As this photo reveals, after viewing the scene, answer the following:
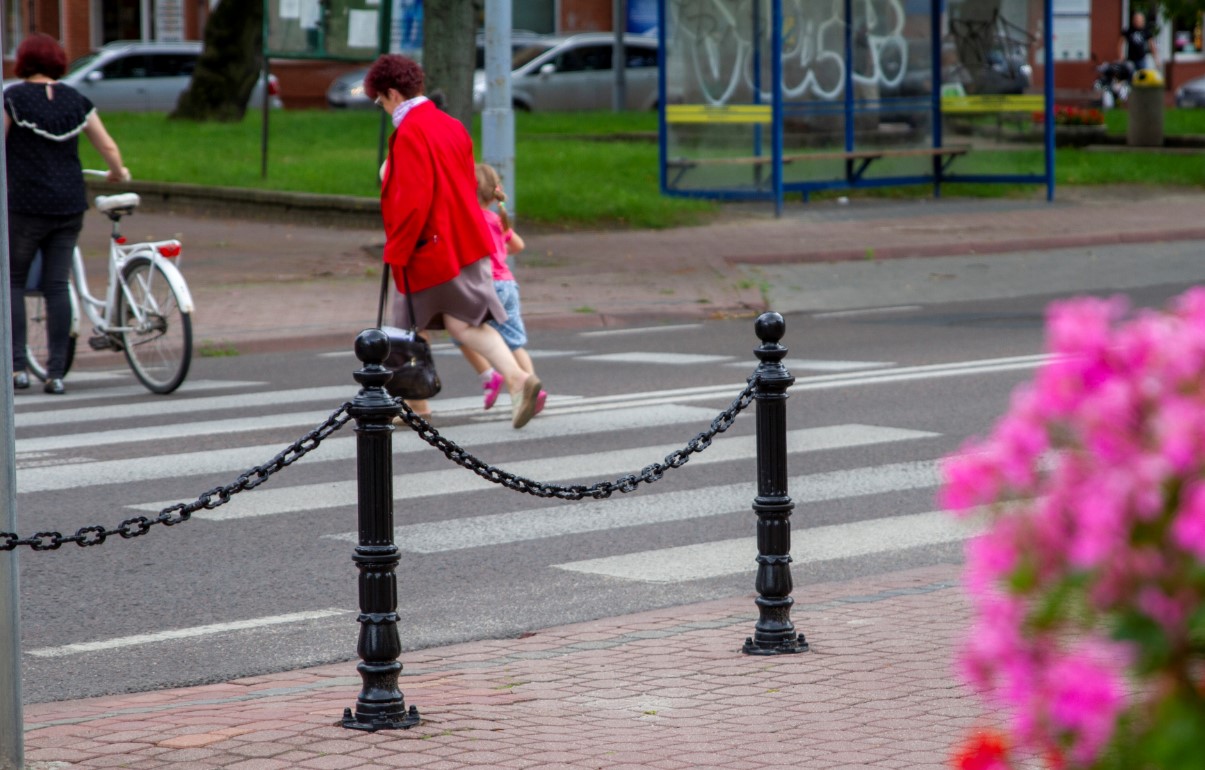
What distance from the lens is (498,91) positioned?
49.8ft

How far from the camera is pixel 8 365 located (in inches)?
179

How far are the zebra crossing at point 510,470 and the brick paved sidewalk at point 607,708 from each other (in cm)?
72

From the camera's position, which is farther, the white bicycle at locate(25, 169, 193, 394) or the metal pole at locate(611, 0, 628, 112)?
the metal pole at locate(611, 0, 628, 112)

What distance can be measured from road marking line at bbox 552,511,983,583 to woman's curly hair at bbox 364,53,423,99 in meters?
3.12

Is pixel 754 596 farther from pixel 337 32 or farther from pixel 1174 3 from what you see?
pixel 1174 3

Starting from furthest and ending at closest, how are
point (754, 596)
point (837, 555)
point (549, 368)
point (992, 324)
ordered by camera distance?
point (992, 324), point (549, 368), point (837, 555), point (754, 596)

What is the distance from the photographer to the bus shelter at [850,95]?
22812mm

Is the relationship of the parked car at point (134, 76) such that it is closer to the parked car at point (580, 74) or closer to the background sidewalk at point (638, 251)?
the parked car at point (580, 74)

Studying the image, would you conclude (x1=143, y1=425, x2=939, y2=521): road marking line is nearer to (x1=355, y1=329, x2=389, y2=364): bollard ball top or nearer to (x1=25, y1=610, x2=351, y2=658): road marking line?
(x1=25, y1=610, x2=351, y2=658): road marking line

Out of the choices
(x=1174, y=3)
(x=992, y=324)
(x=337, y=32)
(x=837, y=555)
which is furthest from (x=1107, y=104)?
(x=837, y=555)

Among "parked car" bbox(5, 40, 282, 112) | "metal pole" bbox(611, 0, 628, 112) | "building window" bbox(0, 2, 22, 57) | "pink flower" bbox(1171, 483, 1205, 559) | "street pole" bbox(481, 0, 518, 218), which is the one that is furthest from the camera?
"building window" bbox(0, 2, 22, 57)

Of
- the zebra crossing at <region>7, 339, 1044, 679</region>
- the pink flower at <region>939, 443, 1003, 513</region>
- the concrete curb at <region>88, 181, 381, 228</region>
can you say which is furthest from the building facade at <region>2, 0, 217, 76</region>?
the pink flower at <region>939, 443, 1003, 513</region>

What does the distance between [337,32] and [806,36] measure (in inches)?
236

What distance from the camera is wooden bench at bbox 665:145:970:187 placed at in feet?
74.0
